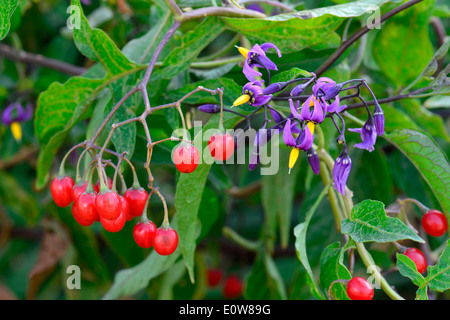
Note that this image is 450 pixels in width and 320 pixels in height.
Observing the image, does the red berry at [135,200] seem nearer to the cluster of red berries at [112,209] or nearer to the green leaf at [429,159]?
the cluster of red berries at [112,209]

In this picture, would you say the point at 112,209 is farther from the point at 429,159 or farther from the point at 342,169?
the point at 429,159

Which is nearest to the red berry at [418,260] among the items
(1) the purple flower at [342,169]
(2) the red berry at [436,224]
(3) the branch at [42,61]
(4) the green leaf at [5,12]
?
(2) the red berry at [436,224]

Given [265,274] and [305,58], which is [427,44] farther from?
[265,274]

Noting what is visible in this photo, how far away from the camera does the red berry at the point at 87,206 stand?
688 millimetres

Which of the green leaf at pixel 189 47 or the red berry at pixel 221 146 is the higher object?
the green leaf at pixel 189 47

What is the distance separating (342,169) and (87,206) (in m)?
0.33

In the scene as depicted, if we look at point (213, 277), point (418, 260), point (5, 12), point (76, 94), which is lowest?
point (213, 277)

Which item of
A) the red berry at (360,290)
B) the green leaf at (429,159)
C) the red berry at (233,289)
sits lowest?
the red berry at (233,289)

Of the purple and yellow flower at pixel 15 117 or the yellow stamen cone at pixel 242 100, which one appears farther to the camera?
the purple and yellow flower at pixel 15 117

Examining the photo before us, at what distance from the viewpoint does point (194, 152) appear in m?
0.65

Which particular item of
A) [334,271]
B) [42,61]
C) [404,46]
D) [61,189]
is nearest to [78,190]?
[61,189]

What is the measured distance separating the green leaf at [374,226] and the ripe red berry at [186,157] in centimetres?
22

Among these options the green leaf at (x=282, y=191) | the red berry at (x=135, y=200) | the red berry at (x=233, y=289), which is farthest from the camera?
the red berry at (x=233, y=289)
